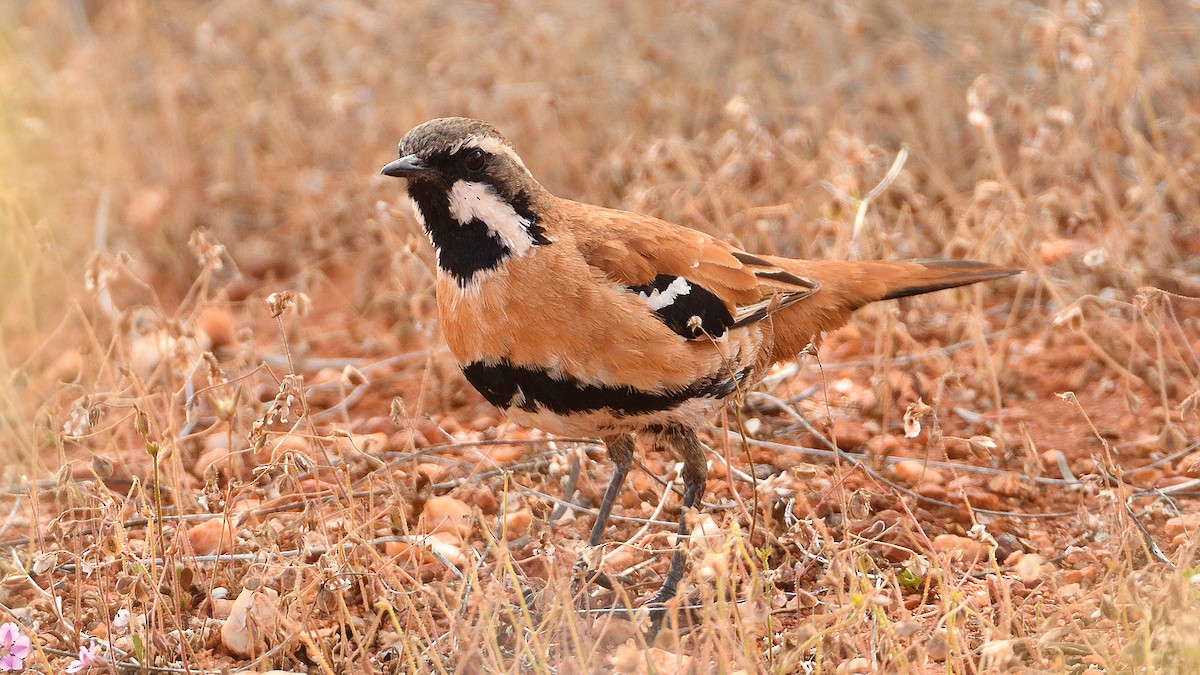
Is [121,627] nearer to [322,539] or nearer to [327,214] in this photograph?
[322,539]

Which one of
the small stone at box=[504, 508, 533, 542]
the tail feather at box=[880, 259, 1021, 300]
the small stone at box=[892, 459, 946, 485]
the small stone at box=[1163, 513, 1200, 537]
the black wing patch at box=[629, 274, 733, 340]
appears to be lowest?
the small stone at box=[1163, 513, 1200, 537]

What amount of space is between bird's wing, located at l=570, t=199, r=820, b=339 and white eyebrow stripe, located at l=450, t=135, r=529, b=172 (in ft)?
0.97

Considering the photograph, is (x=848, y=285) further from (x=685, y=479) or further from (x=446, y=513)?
(x=446, y=513)

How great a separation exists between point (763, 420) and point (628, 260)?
1365 mm

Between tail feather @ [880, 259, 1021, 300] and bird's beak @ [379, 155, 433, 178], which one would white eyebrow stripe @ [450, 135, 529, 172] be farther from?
tail feather @ [880, 259, 1021, 300]

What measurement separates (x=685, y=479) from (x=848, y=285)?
0.92 metres

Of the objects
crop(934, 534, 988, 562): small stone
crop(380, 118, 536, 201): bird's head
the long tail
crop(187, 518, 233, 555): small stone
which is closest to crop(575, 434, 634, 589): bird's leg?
the long tail

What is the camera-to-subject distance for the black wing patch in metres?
3.97

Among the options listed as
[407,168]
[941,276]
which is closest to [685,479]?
[941,276]

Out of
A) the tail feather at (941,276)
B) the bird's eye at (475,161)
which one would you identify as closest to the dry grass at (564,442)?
the tail feather at (941,276)

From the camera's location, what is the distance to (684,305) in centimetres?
405

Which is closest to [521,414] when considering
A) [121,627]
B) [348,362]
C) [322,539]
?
[322,539]

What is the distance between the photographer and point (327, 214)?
709 cm

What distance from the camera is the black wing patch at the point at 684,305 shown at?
13.0 ft
